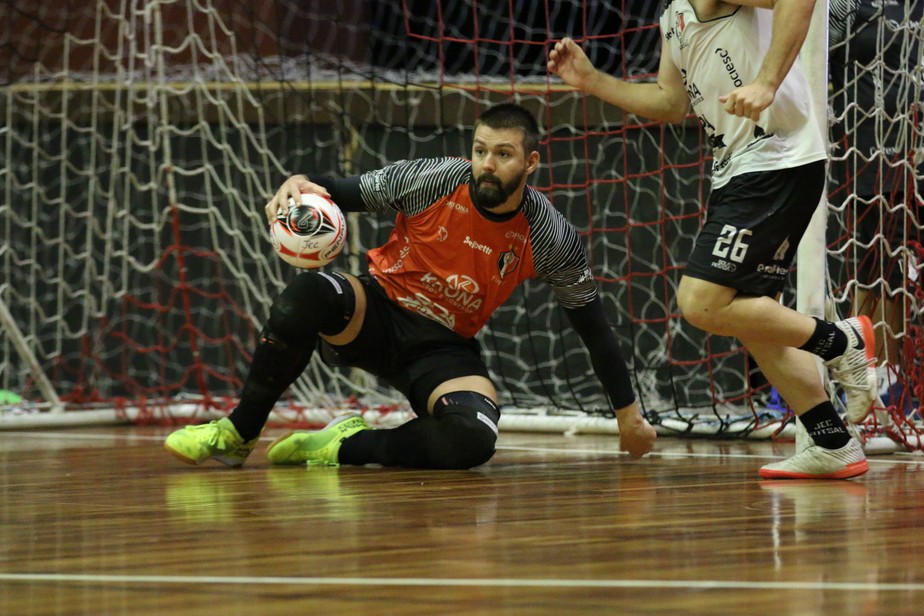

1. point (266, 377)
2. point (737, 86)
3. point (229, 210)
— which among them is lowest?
point (266, 377)

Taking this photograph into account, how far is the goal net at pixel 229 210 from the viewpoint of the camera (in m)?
5.66

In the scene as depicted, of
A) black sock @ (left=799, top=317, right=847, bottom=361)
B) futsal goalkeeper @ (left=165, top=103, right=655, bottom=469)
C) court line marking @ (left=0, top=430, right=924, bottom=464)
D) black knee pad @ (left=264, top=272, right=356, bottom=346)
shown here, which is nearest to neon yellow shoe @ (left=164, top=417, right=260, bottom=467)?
futsal goalkeeper @ (left=165, top=103, right=655, bottom=469)

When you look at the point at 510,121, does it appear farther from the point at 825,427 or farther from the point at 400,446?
the point at 825,427

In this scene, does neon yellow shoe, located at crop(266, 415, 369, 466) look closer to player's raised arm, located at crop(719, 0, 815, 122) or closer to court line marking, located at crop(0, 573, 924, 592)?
player's raised arm, located at crop(719, 0, 815, 122)

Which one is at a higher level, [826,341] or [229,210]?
[229,210]

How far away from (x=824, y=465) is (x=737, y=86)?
3.09ft

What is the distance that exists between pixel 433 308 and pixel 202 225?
120 inches

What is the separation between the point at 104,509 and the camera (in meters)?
2.67

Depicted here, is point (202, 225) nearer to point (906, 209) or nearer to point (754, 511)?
point (906, 209)

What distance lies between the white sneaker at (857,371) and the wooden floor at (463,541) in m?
0.19

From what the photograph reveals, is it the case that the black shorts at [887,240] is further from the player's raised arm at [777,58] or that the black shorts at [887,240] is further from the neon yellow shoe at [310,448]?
the neon yellow shoe at [310,448]

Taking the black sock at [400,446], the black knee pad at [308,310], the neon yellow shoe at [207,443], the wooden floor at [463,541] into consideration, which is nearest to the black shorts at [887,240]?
the wooden floor at [463,541]

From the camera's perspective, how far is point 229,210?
649 centimetres

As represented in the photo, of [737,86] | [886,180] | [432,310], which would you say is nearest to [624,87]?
[737,86]
